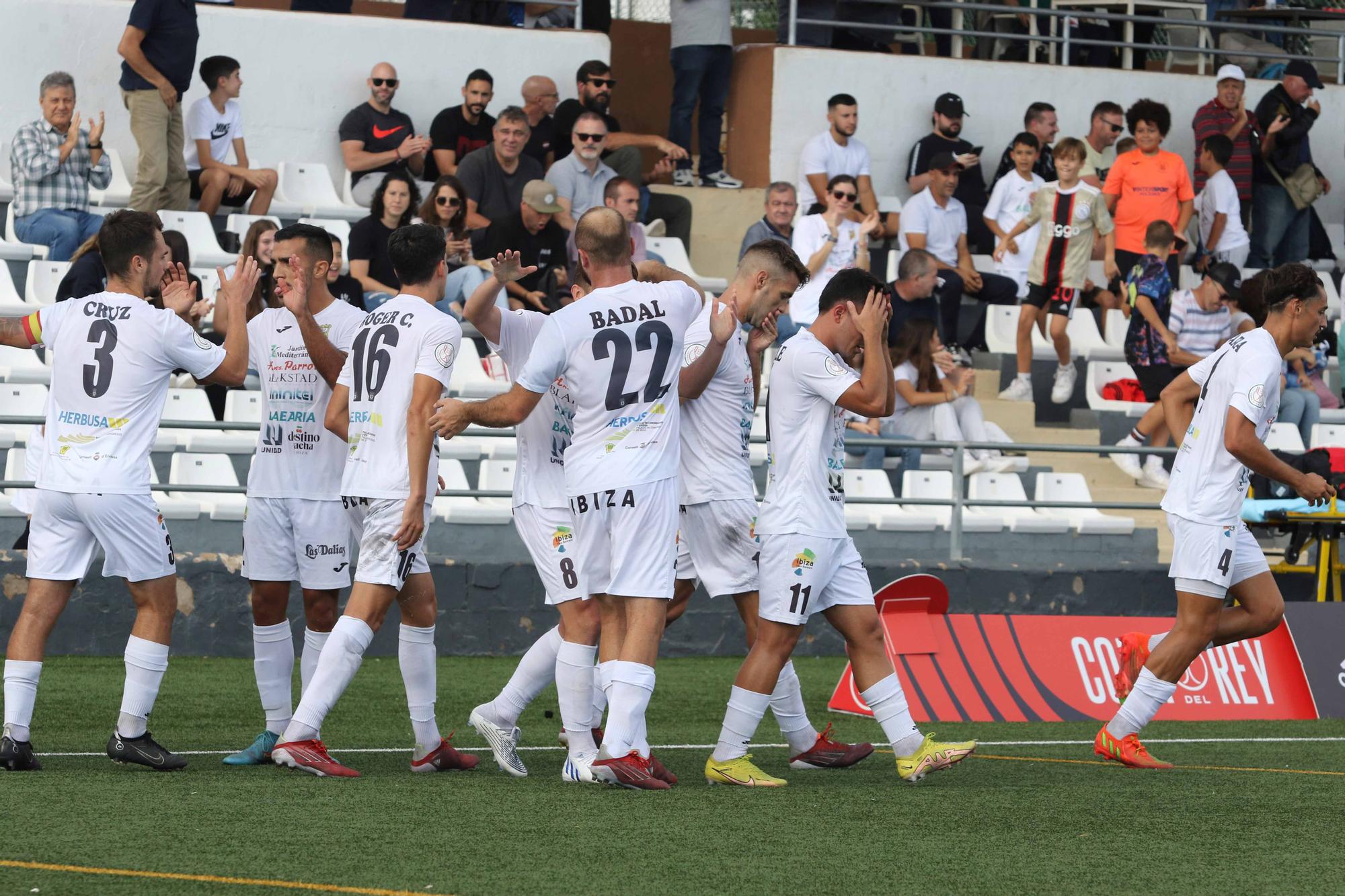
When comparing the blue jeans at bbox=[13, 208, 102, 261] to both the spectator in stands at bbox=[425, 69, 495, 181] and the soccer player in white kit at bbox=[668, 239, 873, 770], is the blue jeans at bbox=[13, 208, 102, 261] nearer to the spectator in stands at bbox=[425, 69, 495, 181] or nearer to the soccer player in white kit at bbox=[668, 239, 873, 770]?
the spectator in stands at bbox=[425, 69, 495, 181]

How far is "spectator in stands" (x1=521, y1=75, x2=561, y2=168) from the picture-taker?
1510 cm

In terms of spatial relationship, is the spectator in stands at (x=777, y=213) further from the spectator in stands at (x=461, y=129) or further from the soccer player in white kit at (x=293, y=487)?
the soccer player in white kit at (x=293, y=487)

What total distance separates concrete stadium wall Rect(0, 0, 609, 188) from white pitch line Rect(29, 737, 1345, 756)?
8.23 metres

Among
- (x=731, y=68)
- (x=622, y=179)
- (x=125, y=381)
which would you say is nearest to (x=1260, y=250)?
(x=731, y=68)

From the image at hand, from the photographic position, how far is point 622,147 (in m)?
15.3

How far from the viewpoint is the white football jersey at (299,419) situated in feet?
24.0

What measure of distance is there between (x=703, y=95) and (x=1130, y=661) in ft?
31.7

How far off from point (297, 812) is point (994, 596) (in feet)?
24.8

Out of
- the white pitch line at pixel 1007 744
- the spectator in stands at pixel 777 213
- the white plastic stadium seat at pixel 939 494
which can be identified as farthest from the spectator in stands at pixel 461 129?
the white pitch line at pixel 1007 744

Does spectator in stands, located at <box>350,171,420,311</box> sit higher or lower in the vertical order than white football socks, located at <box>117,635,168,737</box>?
higher

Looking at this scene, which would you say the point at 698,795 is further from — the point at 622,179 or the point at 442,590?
the point at 622,179

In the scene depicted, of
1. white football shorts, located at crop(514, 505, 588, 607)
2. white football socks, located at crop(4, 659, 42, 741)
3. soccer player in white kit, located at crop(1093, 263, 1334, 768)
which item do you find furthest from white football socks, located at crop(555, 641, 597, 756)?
soccer player in white kit, located at crop(1093, 263, 1334, 768)

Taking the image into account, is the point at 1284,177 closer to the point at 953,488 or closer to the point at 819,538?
the point at 953,488

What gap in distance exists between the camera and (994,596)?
1266cm
